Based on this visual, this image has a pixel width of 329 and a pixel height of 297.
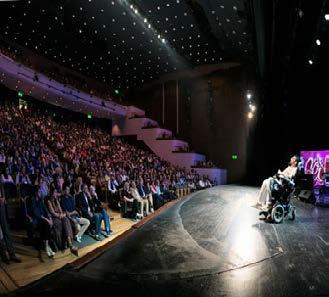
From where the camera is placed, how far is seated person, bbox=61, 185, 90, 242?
20.0 feet

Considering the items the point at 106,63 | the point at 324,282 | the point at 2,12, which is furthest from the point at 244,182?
the point at 324,282

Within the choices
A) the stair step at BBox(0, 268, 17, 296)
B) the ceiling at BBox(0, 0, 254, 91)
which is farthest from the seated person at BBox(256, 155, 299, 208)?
the ceiling at BBox(0, 0, 254, 91)

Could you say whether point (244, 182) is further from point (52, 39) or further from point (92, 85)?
point (52, 39)

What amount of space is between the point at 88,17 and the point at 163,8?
3529 millimetres

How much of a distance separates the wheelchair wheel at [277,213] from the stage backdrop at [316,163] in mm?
6617

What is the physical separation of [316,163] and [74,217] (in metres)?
10.8

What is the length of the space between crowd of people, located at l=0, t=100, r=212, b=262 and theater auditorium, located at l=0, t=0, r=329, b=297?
0.04 m

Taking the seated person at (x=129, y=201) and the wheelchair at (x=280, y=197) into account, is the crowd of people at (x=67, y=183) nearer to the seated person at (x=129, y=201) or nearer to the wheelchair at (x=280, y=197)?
the seated person at (x=129, y=201)

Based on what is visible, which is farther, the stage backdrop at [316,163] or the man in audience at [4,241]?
the stage backdrop at [316,163]

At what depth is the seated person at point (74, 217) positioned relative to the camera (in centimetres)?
609

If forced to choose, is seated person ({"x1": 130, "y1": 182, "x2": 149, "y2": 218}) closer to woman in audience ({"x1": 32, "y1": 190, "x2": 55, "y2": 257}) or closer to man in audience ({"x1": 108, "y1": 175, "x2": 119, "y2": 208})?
man in audience ({"x1": 108, "y1": 175, "x2": 119, "y2": 208})

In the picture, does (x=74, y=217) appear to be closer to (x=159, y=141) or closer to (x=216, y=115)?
(x=159, y=141)

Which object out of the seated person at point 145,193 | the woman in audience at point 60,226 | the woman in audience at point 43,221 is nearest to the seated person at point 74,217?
the woman in audience at point 60,226

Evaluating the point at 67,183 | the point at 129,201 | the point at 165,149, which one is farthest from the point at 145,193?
the point at 165,149
